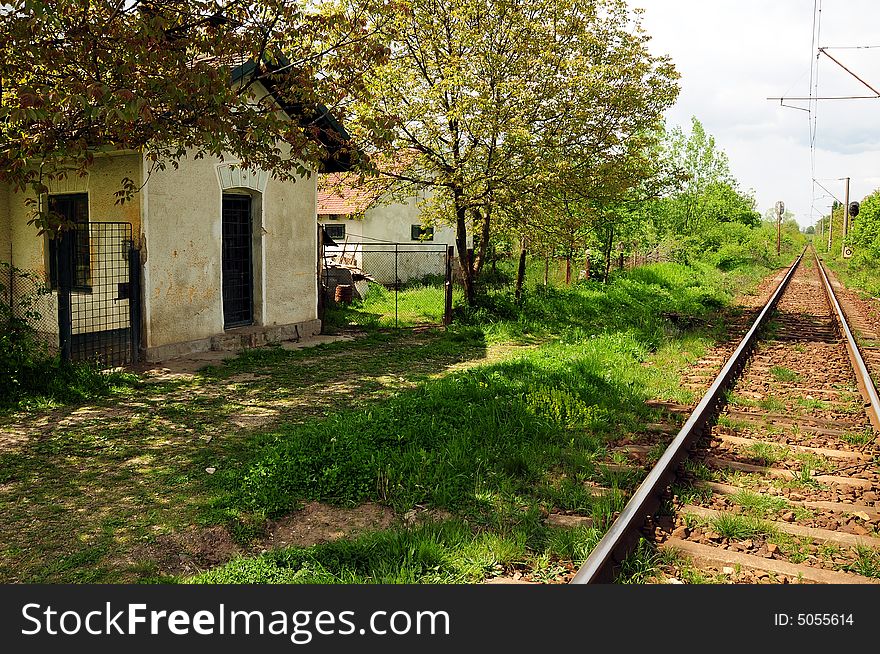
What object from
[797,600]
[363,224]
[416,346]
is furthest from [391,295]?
[797,600]

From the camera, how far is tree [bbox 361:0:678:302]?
15.2 metres

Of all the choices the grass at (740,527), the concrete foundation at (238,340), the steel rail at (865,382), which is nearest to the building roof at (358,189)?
the concrete foundation at (238,340)

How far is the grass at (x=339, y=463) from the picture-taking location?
4.65m

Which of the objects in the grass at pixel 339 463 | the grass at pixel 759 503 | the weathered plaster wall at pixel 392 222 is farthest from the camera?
the weathered plaster wall at pixel 392 222

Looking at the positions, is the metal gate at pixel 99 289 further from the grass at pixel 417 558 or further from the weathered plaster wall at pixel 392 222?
the weathered plaster wall at pixel 392 222

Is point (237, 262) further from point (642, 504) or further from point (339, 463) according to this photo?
point (642, 504)

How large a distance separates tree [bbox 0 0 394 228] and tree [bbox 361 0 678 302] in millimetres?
5760

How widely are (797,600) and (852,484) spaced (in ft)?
8.14

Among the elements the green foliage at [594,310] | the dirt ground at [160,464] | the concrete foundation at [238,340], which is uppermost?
the green foliage at [594,310]

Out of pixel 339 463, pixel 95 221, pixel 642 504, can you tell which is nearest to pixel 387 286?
pixel 95 221

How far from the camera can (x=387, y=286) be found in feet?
97.6

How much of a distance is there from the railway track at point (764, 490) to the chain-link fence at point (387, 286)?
9.43 metres

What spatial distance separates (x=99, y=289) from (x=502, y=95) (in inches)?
355

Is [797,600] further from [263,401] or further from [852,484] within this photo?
[263,401]
